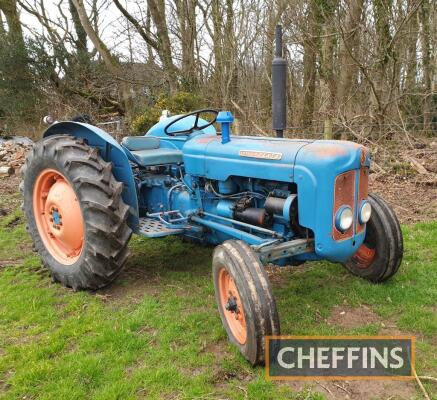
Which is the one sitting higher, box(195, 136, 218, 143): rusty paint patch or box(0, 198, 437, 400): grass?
box(195, 136, 218, 143): rusty paint patch

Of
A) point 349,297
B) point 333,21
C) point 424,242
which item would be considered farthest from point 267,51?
point 349,297

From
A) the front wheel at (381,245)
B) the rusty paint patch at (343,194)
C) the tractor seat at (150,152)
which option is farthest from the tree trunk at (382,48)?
the rusty paint patch at (343,194)

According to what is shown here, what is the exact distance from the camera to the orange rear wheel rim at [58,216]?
3.59 m

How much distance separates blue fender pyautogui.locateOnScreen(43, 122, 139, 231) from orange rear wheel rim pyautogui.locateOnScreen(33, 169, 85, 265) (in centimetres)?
37

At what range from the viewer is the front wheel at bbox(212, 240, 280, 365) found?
2.37 m

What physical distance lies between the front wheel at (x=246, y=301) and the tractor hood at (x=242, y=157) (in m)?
0.54

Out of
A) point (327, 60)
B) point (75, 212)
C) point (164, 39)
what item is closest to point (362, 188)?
point (75, 212)

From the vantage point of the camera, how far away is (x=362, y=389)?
7.64 feet

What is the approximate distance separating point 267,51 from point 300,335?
9342 millimetres

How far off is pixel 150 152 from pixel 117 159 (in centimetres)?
38

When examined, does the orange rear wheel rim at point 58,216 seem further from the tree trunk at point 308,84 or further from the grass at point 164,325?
the tree trunk at point 308,84

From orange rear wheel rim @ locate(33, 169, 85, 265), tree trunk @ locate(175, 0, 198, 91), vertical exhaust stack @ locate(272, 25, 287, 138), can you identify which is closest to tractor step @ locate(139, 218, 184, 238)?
orange rear wheel rim @ locate(33, 169, 85, 265)

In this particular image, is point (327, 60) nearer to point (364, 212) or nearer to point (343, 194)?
point (364, 212)

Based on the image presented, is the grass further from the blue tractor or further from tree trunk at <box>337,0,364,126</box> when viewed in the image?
tree trunk at <box>337,0,364,126</box>
